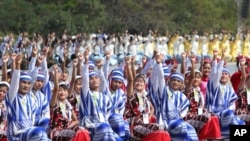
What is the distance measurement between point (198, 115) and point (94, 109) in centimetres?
193

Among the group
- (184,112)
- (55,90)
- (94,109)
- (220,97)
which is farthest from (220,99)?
(55,90)

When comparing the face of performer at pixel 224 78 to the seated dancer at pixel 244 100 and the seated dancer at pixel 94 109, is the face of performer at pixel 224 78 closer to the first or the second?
the seated dancer at pixel 244 100

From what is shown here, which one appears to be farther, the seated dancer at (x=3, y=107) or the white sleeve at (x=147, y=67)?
the white sleeve at (x=147, y=67)

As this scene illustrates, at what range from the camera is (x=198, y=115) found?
37.1ft

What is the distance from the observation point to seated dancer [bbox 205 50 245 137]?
37.3ft

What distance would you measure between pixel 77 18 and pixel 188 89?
2881 centimetres

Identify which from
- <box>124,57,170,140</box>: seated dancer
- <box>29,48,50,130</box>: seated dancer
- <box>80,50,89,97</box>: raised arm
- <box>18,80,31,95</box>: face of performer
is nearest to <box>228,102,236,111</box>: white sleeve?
<box>124,57,170,140</box>: seated dancer

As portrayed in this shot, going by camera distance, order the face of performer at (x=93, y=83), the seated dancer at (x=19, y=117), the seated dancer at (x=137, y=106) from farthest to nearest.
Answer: the seated dancer at (x=137, y=106), the face of performer at (x=93, y=83), the seated dancer at (x=19, y=117)

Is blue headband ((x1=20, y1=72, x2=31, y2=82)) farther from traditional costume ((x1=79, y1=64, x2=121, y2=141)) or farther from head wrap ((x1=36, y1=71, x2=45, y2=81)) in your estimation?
traditional costume ((x1=79, y1=64, x2=121, y2=141))

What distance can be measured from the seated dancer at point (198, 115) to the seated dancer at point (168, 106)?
0.61 m

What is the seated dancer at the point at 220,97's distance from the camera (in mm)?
11383

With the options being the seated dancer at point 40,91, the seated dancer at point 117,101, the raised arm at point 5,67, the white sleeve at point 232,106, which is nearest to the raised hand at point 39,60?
the seated dancer at point 40,91

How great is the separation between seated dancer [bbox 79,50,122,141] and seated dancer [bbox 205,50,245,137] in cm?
193

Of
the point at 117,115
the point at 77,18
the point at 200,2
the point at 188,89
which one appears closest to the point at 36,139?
the point at 117,115
